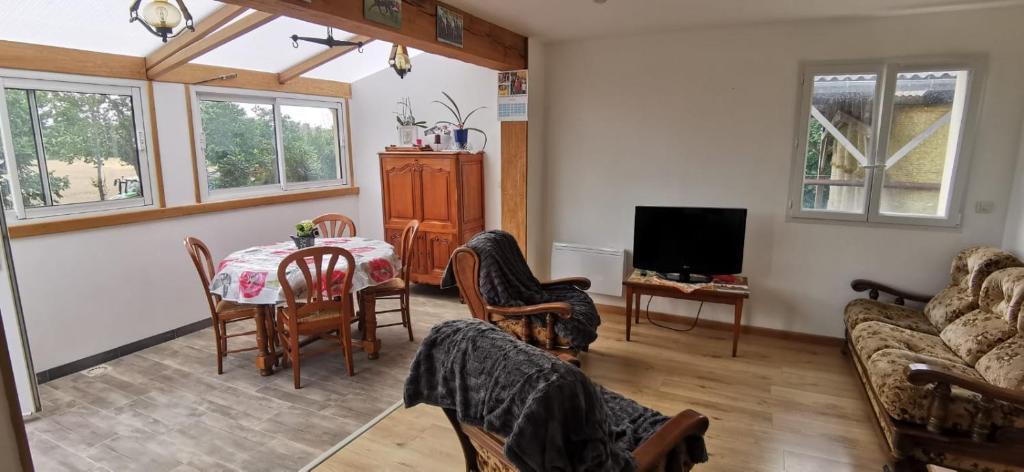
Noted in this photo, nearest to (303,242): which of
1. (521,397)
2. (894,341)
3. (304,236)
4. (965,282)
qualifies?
(304,236)

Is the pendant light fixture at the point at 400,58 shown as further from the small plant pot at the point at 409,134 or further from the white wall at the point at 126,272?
the white wall at the point at 126,272

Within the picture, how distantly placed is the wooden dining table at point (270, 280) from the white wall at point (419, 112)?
5.35ft

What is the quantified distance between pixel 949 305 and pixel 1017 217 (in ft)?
2.39

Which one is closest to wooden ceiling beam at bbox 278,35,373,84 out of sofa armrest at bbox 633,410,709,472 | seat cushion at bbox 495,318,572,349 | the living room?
the living room

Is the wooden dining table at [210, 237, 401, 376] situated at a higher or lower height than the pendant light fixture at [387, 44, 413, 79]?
lower

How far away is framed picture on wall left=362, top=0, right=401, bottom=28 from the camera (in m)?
2.62

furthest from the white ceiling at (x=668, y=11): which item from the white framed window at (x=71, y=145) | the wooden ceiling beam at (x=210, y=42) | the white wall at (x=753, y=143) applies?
the white framed window at (x=71, y=145)

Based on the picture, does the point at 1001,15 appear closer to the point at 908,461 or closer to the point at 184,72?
the point at 908,461

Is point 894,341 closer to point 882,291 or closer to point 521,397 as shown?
point 882,291

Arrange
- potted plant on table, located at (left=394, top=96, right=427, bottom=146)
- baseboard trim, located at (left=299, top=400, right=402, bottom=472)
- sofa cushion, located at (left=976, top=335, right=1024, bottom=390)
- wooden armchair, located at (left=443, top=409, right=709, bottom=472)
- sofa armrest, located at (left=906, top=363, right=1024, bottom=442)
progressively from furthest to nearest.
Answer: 1. potted plant on table, located at (left=394, top=96, right=427, bottom=146)
2. baseboard trim, located at (left=299, top=400, right=402, bottom=472)
3. sofa cushion, located at (left=976, top=335, right=1024, bottom=390)
4. sofa armrest, located at (left=906, top=363, right=1024, bottom=442)
5. wooden armchair, located at (left=443, top=409, right=709, bottom=472)

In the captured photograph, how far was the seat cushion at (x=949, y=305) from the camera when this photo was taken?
9.82ft

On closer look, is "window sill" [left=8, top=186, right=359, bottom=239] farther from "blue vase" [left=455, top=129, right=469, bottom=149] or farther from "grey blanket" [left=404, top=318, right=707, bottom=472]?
"grey blanket" [left=404, top=318, right=707, bottom=472]

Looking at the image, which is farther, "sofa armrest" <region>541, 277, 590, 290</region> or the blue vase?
the blue vase

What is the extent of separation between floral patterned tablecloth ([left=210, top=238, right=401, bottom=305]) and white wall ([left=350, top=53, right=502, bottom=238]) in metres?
1.61
